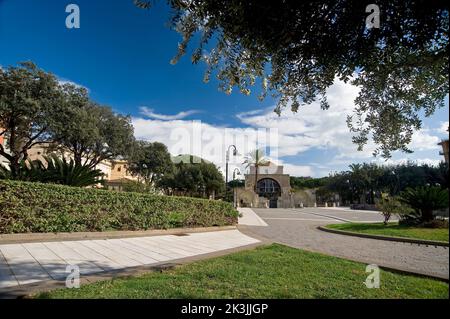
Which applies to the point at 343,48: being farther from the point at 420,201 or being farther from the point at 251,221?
the point at 251,221

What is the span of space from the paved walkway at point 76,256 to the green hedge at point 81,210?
94 cm

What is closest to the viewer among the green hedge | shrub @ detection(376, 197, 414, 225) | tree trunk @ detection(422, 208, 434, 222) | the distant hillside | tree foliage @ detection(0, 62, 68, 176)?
the green hedge

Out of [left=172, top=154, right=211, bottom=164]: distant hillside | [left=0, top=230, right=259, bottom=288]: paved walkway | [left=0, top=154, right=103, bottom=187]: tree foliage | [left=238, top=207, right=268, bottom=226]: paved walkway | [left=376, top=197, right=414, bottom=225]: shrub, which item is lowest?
[left=238, top=207, right=268, bottom=226]: paved walkway

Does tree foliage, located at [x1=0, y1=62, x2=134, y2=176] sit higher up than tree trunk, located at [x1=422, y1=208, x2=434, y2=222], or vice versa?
tree foliage, located at [x1=0, y1=62, x2=134, y2=176]

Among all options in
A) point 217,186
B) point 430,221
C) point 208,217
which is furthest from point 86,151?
point 430,221

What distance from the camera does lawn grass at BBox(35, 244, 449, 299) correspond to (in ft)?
12.8

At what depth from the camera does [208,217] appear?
15.1m

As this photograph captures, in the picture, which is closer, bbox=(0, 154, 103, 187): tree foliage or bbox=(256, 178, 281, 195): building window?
bbox=(0, 154, 103, 187): tree foliage

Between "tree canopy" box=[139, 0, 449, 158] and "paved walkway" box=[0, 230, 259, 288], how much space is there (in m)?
4.59

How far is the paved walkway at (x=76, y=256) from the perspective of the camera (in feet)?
16.1

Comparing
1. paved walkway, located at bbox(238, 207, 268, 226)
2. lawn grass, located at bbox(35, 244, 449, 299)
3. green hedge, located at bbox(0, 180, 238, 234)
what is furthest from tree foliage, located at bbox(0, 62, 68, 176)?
lawn grass, located at bbox(35, 244, 449, 299)

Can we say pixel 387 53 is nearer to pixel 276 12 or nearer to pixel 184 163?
pixel 276 12

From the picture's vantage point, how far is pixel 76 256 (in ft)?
21.6

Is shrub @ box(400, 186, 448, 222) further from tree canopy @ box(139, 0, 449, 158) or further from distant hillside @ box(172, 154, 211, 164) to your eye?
distant hillside @ box(172, 154, 211, 164)
